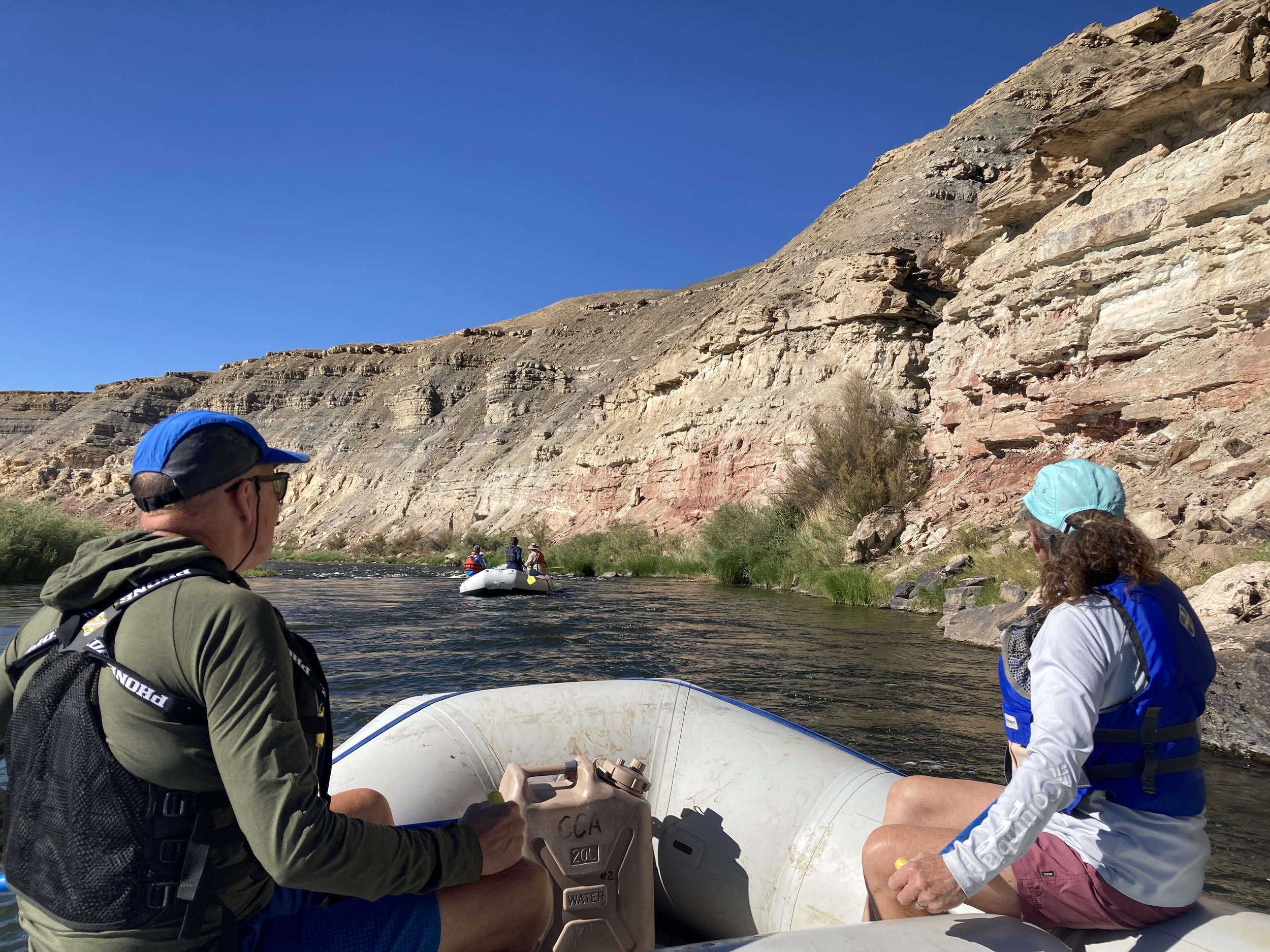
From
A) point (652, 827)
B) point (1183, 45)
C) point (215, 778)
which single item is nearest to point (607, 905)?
point (652, 827)

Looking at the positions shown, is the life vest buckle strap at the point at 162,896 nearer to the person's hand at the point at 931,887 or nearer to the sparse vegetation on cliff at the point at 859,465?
the person's hand at the point at 931,887

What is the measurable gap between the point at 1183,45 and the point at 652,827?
1498 cm

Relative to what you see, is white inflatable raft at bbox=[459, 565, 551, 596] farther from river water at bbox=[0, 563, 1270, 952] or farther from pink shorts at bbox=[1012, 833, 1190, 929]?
pink shorts at bbox=[1012, 833, 1190, 929]

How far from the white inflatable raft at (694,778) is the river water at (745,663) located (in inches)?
63.6

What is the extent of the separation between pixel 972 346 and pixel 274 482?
56.4 ft

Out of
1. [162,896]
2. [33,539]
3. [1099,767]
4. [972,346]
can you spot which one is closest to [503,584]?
[33,539]

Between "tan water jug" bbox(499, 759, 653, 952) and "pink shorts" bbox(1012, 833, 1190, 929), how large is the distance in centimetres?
102

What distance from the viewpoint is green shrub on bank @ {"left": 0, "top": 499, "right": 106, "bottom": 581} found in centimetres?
1506

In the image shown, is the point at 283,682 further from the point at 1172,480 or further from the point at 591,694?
the point at 1172,480

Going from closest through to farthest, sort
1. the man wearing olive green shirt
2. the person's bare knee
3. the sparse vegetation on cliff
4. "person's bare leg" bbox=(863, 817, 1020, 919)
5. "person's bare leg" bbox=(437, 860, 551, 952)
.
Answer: the man wearing olive green shirt → "person's bare leg" bbox=(437, 860, 551, 952) → "person's bare leg" bbox=(863, 817, 1020, 919) → the person's bare knee → the sparse vegetation on cliff

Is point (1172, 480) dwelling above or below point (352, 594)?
above

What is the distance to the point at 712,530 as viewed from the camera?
19.9m

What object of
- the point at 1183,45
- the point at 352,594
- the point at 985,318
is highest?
the point at 1183,45

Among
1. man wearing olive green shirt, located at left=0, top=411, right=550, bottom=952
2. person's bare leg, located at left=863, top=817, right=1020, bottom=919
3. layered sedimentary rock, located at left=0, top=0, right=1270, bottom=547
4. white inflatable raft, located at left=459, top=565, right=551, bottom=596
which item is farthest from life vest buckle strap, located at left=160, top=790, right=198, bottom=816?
white inflatable raft, located at left=459, top=565, right=551, bottom=596
